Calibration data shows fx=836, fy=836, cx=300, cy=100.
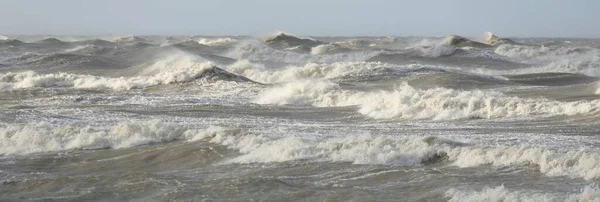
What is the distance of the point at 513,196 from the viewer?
368 inches

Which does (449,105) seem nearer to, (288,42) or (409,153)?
(409,153)

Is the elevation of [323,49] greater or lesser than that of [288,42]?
lesser

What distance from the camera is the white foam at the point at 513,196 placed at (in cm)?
905

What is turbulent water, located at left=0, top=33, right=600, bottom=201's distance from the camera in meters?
10.4

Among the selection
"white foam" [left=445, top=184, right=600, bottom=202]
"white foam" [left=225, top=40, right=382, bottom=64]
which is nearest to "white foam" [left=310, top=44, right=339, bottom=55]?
"white foam" [left=225, top=40, right=382, bottom=64]

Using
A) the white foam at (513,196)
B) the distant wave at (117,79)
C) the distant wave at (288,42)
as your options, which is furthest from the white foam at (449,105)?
the distant wave at (288,42)

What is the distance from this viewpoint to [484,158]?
11719mm

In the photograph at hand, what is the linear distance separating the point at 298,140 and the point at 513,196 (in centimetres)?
483

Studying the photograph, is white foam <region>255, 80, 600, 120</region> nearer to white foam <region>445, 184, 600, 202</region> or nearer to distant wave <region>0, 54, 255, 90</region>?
distant wave <region>0, 54, 255, 90</region>

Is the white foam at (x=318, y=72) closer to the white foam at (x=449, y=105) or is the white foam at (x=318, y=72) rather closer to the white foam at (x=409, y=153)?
the white foam at (x=449, y=105)

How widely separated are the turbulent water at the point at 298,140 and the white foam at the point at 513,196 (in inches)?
1.0

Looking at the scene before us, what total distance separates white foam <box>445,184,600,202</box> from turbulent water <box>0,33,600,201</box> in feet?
0.08

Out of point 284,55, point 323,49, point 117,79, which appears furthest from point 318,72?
point 323,49

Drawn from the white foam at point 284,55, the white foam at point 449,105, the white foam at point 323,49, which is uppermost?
the white foam at point 449,105
